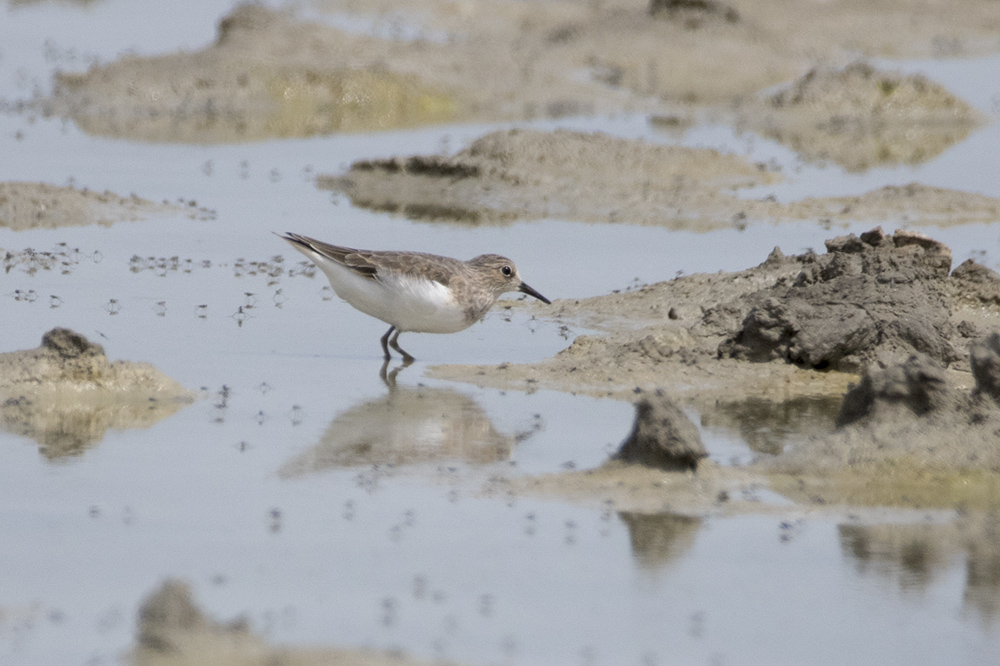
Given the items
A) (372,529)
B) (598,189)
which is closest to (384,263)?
(372,529)

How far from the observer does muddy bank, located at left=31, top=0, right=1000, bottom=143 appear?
24375mm

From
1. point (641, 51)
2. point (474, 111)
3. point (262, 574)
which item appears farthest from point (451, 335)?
point (641, 51)

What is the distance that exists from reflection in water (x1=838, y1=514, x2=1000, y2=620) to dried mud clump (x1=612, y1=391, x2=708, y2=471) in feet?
3.04

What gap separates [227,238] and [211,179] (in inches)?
149

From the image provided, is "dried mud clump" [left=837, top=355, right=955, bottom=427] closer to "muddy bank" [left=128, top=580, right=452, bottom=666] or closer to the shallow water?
the shallow water

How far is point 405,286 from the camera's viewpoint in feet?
32.9

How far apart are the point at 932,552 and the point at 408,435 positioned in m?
3.21

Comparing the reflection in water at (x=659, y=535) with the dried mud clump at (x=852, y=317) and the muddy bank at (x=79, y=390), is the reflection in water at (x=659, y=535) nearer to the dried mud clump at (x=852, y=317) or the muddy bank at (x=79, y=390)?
the muddy bank at (x=79, y=390)

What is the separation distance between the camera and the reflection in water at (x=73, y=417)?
8062mm

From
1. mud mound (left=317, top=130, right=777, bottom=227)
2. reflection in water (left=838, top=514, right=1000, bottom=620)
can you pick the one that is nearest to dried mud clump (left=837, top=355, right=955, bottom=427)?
reflection in water (left=838, top=514, right=1000, bottom=620)

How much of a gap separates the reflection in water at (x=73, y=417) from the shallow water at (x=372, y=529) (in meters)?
0.12

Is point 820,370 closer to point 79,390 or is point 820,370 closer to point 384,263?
point 384,263

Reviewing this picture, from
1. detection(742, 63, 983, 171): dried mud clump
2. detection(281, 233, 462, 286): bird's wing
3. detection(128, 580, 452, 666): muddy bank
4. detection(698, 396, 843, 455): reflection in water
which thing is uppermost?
detection(742, 63, 983, 171): dried mud clump

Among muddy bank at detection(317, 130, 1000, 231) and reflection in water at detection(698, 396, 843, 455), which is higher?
muddy bank at detection(317, 130, 1000, 231)
